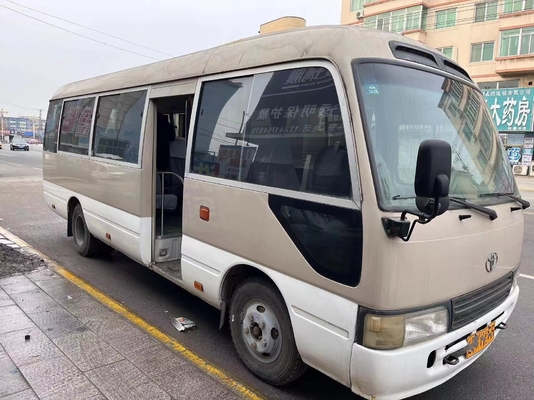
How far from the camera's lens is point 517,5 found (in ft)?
90.4

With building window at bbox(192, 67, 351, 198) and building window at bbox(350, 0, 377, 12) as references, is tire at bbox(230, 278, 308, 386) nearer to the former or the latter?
building window at bbox(192, 67, 351, 198)

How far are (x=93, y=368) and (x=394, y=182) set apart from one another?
2.60 m

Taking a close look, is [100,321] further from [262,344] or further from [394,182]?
[394,182]

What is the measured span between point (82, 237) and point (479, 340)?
17.9ft

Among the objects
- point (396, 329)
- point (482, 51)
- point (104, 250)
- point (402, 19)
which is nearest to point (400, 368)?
point (396, 329)

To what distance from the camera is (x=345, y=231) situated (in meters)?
2.46

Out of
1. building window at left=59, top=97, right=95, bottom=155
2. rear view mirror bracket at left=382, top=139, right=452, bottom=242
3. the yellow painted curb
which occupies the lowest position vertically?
the yellow painted curb

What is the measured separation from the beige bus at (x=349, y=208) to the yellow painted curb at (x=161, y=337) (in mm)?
208

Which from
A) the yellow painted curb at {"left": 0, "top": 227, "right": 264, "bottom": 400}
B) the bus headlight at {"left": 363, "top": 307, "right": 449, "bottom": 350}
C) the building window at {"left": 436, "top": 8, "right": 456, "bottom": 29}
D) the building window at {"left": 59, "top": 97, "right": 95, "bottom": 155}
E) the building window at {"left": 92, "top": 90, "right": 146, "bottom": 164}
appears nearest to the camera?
the bus headlight at {"left": 363, "top": 307, "right": 449, "bottom": 350}

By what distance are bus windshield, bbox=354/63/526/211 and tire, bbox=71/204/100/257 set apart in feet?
15.9

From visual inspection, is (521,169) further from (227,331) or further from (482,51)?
(227,331)

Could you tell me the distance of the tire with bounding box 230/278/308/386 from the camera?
117 inches

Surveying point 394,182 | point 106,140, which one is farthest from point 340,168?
point 106,140

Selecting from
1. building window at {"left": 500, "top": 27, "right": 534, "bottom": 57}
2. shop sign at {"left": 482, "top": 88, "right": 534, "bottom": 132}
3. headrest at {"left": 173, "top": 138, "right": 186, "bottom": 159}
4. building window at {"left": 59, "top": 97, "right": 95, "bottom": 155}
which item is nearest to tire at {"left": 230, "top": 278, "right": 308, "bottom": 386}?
headrest at {"left": 173, "top": 138, "right": 186, "bottom": 159}
